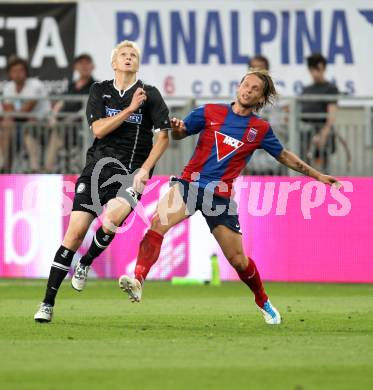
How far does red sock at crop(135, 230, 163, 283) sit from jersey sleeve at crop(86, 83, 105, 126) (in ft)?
3.86

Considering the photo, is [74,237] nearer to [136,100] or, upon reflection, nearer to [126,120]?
[126,120]

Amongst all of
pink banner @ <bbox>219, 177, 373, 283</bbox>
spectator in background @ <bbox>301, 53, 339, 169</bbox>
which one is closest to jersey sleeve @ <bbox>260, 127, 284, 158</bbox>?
pink banner @ <bbox>219, 177, 373, 283</bbox>

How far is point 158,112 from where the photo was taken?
12.2 m

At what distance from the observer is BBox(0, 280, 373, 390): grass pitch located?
8.69m

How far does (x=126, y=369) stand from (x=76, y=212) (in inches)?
127

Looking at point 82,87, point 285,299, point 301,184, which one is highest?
point 82,87

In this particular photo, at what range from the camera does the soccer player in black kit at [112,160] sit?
12078 mm

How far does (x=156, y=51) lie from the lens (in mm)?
21234

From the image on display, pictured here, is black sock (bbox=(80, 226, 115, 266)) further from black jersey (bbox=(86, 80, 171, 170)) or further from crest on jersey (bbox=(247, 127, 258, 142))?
crest on jersey (bbox=(247, 127, 258, 142))

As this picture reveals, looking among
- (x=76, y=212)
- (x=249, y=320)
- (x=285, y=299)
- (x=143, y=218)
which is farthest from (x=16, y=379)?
(x=143, y=218)

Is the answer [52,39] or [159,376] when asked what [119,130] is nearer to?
[159,376]

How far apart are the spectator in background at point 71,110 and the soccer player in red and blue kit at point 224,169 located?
6896 mm

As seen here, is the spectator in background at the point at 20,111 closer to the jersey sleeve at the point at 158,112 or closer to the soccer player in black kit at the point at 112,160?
the soccer player in black kit at the point at 112,160

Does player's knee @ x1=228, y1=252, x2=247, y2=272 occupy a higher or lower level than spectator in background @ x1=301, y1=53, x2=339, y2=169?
lower
